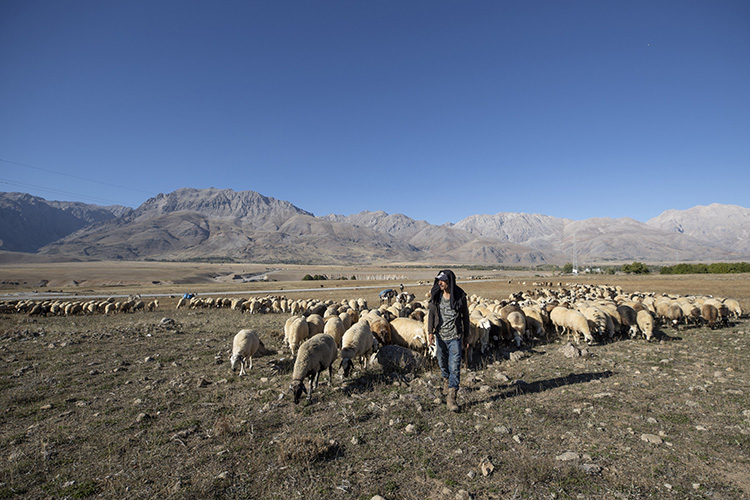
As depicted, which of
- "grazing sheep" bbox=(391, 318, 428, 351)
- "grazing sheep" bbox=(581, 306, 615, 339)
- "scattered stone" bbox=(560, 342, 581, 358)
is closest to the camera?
"scattered stone" bbox=(560, 342, 581, 358)

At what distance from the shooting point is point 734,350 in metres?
10.2

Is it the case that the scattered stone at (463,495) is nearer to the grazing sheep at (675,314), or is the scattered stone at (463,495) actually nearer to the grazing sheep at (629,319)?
the grazing sheep at (629,319)

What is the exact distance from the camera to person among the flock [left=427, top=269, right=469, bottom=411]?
678 cm

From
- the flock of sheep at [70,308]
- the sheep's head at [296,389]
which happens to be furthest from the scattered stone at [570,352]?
the flock of sheep at [70,308]

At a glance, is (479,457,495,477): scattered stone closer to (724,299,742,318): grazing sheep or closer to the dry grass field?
the dry grass field

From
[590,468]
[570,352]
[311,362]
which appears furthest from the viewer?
[570,352]

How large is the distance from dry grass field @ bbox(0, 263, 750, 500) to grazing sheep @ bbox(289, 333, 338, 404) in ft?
1.22

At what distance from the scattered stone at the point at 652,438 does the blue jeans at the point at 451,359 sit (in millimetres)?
3008

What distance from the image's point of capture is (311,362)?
771 centimetres

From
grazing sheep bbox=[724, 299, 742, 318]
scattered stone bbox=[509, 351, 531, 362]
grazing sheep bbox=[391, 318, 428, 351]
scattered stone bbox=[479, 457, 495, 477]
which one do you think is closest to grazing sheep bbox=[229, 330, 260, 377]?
grazing sheep bbox=[391, 318, 428, 351]

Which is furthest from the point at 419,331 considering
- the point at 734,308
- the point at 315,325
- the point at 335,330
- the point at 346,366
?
the point at 734,308

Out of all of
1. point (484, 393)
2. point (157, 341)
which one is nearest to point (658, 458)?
point (484, 393)

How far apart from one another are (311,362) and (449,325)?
11.0 feet

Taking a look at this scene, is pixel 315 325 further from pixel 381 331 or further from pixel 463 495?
pixel 463 495
